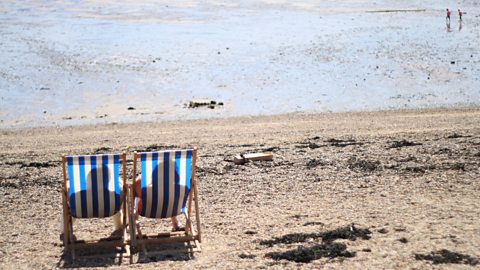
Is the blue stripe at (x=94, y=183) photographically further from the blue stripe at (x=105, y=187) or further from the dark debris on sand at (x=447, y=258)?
the dark debris on sand at (x=447, y=258)

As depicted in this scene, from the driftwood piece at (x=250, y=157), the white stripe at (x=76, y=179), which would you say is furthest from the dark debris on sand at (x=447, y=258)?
the driftwood piece at (x=250, y=157)

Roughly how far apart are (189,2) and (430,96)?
70.3 feet

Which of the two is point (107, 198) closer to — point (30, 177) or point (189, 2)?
point (30, 177)

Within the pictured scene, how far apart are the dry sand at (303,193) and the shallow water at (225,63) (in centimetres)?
369

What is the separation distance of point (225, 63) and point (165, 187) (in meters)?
17.0

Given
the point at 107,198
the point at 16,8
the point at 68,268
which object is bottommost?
the point at 68,268

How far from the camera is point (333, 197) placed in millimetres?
8750

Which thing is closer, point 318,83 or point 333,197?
point 333,197

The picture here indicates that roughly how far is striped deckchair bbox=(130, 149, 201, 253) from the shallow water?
1051cm

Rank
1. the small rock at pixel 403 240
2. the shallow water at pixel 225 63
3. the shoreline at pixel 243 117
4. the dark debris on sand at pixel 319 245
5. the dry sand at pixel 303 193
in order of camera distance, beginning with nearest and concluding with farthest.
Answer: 1. the dark debris on sand at pixel 319 245
2. the dry sand at pixel 303 193
3. the small rock at pixel 403 240
4. the shoreline at pixel 243 117
5. the shallow water at pixel 225 63

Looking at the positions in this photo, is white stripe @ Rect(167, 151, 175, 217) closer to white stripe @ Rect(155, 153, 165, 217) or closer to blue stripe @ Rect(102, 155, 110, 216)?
white stripe @ Rect(155, 153, 165, 217)

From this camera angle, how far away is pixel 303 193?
9062 millimetres

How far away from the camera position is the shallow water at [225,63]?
19.0m

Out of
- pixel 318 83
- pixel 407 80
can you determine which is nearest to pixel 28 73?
pixel 318 83
